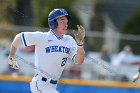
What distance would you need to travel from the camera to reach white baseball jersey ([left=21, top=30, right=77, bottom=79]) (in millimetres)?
7852

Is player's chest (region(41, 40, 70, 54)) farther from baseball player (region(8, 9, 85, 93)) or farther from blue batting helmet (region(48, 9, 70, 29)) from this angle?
blue batting helmet (region(48, 9, 70, 29))

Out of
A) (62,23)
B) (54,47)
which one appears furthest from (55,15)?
(54,47)

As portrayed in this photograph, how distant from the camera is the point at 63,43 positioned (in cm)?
791

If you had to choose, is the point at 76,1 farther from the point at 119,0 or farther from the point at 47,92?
the point at 47,92

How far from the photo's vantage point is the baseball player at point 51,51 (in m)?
7.79

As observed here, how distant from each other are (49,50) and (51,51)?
0.09 ft

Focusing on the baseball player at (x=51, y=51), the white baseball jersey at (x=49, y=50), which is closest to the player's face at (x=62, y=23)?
the baseball player at (x=51, y=51)

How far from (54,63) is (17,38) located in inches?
21.7

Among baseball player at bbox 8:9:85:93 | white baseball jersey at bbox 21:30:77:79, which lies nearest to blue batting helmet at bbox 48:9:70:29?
baseball player at bbox 8:9:85:93

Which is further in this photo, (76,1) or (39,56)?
(76,1)

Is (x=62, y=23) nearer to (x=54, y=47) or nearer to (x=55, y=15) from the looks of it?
(x=55, y=15)

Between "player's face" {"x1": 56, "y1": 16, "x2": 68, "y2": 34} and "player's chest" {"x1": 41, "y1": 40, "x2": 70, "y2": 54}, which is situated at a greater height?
"player's face" {"x1": 56, "y1": 16, "x2": 68, "y2": 34}

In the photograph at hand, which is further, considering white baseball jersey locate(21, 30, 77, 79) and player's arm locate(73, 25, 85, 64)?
white baseball jersey locate(21, 30, 77, 79)

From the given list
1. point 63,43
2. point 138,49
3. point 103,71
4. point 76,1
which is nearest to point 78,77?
point 103,71
